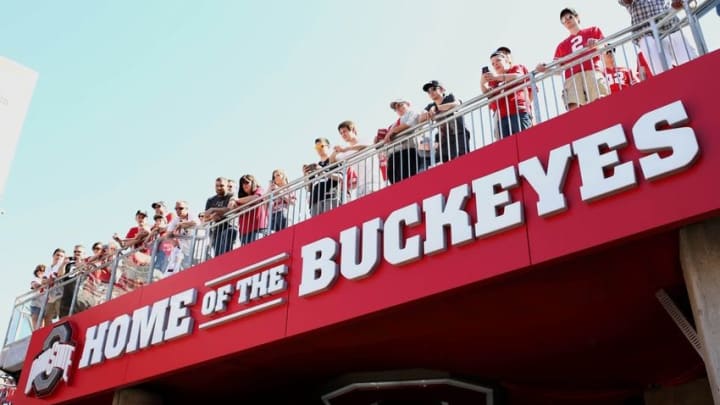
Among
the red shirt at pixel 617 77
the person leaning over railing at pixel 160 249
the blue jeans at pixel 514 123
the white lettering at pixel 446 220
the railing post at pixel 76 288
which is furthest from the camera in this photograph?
the railing post at pixel 76 288

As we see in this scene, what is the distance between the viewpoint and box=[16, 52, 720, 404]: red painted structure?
6.76m

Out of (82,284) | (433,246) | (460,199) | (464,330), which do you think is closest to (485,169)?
(460,199)

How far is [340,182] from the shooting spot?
1028 centimetres

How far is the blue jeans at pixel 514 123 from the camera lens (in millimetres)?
8391

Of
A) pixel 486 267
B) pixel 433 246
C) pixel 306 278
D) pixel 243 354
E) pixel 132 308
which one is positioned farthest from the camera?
pixel 132 308

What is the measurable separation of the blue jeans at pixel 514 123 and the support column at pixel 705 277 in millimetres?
2364

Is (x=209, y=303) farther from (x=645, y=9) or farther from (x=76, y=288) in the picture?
(x=645, y=9)

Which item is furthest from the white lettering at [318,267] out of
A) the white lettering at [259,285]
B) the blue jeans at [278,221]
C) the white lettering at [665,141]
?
the white lettering at [665,141]

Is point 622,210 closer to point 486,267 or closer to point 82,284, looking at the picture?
point 486,267

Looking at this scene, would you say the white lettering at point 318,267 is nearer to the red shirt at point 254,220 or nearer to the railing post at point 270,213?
the railing post at point 270,213

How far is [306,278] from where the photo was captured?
926 centimetres

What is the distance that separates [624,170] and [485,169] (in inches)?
65.7

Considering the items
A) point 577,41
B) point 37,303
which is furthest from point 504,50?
point 37,303

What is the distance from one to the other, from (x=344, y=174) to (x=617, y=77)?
12.4ft
